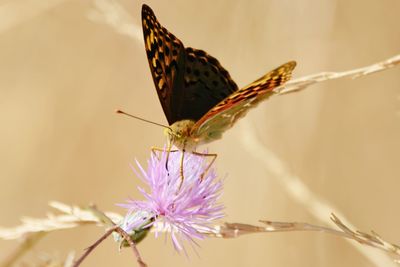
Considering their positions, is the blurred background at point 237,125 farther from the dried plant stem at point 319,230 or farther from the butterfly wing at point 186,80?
the dried plant stem at point 319,230

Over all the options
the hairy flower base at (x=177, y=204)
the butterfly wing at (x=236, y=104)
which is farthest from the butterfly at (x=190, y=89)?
the hairy flower base at (x=177, y=204)

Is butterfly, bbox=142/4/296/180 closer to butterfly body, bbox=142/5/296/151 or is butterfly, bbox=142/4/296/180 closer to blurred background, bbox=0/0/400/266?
butterfly body, bbox=142/5/296/151

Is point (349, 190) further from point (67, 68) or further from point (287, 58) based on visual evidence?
point (67, 68)

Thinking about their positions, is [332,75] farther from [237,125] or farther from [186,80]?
[237,125]

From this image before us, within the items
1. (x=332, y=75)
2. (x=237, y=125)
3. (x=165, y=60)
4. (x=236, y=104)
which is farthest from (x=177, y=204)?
(x=237, y=125)

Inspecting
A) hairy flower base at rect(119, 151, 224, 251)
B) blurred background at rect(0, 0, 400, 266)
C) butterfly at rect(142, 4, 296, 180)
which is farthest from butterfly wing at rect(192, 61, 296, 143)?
blurred background at rect(0, 0, 400, 266)

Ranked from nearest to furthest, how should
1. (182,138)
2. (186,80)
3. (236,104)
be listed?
1. (236,104)
2. (182,138)
3. (186,80)
